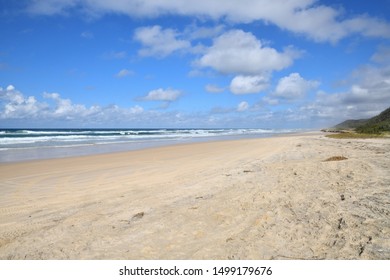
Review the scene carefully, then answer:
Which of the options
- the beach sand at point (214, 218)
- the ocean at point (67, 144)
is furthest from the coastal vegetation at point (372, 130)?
the beach sand at point (214, 218)

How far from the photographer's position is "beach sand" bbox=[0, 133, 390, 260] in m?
4.12

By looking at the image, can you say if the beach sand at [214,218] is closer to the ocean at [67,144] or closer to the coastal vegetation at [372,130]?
the ocean at [67,144]

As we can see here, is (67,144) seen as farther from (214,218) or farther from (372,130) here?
(372,130)

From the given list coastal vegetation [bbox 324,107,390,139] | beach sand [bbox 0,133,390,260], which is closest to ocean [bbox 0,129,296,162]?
beach sand [bbox 0,133,390,260]

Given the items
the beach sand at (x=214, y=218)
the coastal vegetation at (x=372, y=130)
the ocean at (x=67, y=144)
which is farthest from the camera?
the coastal vegetation at (x=372, y=130)

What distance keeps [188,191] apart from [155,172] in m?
4.34

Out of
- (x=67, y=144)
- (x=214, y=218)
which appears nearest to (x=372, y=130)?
(x=67, y=144)

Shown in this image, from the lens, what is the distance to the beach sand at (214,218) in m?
4.12

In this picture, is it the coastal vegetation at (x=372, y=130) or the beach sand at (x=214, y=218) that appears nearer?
the beach sand at (x=214, y=218)

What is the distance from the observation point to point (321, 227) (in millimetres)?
4578

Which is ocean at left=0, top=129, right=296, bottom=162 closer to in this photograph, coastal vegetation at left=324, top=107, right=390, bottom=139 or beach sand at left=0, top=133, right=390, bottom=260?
beach sand at left=0, top=133, right=390, bottom=260
